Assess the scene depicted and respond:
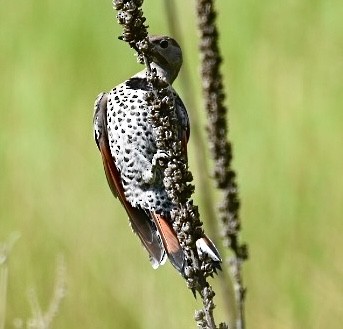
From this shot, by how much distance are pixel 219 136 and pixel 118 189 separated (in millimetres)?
267

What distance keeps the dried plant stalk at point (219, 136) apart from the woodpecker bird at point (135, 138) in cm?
9

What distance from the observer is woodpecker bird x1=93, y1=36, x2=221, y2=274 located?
2.38 meters

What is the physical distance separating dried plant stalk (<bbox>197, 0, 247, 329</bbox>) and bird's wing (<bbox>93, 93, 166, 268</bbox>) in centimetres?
22

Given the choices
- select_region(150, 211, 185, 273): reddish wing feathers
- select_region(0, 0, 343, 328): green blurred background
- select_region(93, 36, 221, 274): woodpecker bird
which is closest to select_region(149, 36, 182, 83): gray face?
select_region(93, 36, 221, 274): woodpecker bird

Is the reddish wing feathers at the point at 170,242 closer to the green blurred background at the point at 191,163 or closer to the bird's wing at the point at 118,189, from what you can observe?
the bird's wing at the point at 118,189

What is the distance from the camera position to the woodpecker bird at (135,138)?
2.38 m

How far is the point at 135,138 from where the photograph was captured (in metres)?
2.51

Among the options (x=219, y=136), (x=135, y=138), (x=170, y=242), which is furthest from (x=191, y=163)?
(x=170, y=242)

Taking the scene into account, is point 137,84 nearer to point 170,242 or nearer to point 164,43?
point 164,43

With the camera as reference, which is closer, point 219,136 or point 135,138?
point 219,136

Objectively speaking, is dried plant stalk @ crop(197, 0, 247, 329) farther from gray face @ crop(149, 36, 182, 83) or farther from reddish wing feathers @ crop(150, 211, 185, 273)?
reddish wing feathers @ crop(150, 211, 185, 273)

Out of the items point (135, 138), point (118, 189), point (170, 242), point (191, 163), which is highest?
point (191, 163)
